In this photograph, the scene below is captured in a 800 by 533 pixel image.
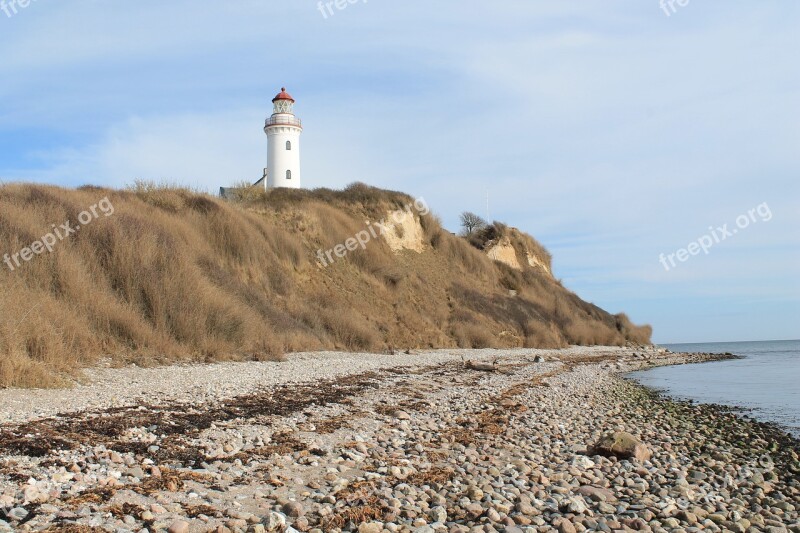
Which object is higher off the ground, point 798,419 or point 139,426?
point 139,426

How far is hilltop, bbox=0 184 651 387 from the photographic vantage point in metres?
13.1

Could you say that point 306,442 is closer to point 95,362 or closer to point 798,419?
point 95,362

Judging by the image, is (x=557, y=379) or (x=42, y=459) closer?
(x=42, y=459)

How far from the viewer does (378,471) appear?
18.1ft

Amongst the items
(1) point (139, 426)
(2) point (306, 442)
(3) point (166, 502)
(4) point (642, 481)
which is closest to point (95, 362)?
(1) point (139, 426)

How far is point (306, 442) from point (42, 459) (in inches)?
96.4

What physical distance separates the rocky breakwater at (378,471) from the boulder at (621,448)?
15 millimetres

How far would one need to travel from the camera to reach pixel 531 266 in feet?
154

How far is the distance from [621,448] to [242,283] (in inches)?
628

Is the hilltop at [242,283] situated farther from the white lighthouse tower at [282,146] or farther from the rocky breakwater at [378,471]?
the white lighthouse tower at [282,146]

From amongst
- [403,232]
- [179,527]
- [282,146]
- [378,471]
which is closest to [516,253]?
[403,232]

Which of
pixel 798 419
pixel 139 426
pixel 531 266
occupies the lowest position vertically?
pixel 798 419

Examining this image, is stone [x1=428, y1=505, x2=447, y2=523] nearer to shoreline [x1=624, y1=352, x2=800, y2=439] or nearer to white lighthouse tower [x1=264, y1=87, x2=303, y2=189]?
shoreline [x1=624, y1=352, x2=800, y2=439]

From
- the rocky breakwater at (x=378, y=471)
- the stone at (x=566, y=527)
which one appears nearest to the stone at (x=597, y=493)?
the rocky breakwater at (x=378, y=471)
